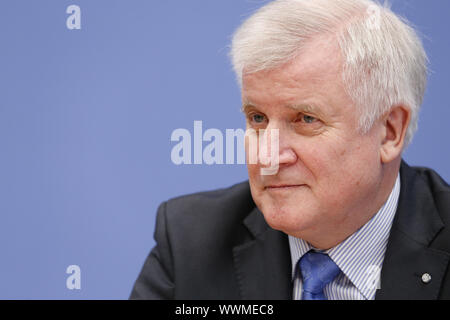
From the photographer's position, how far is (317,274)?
2.03m

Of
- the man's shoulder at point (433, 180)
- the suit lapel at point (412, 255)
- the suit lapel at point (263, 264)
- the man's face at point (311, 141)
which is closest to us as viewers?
the man's face at point (311, 141)

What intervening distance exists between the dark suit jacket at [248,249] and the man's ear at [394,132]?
0.68 feet

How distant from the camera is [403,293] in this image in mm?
1938

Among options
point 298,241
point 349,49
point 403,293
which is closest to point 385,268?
point 403,293

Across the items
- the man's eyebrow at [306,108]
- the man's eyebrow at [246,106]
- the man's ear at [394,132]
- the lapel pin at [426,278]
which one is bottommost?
the lapel pin at [426,278]

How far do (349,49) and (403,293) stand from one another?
75 centimetres

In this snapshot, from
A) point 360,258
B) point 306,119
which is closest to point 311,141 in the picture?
point 306,119

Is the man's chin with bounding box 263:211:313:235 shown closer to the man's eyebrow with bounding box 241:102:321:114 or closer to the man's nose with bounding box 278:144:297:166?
the man's nose with bounding box 278:144:297:166

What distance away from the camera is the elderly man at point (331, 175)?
1.85m

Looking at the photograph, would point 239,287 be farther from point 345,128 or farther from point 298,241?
point 345,128

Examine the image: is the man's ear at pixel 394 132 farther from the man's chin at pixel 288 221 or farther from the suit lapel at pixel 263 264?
the suit lapel at pixel 263 264

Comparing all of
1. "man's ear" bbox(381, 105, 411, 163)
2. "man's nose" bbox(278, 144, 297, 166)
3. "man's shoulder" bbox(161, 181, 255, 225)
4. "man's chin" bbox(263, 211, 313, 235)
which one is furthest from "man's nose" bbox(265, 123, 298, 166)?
"man's shoulder" bbox(161, 181, 255, 225)

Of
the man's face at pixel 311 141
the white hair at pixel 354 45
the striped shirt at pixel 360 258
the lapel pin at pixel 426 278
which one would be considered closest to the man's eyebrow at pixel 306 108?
the man's face at pixel 311 141
